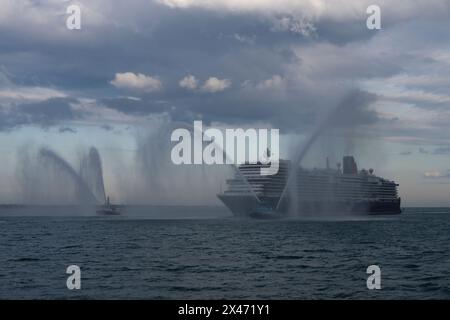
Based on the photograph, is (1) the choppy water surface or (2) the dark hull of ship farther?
(2) the dark hull of ship

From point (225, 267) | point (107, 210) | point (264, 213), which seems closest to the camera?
point (225, 267)

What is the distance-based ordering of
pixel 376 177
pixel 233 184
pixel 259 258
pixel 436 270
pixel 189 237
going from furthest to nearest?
pixel 376 177 < pixel 233 184 < pixel 189 237 < pixel 259 258 < pixel 436 270

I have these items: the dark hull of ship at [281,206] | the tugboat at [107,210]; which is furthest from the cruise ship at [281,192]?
the tugboat at [107,210]

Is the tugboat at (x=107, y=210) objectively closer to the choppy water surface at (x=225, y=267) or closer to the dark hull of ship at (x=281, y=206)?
the dark hull of ship at (x=281, y=206)

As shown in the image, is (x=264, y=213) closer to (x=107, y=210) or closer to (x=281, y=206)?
(x=281, y=206)

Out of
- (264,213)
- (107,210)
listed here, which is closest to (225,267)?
(264,213)

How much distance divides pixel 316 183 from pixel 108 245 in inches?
2208

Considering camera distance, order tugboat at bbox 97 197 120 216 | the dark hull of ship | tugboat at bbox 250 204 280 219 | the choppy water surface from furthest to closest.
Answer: tugboat at bbox 97 197 120 216
the dark hull of ship
tugboat at bbox 250 204 280 219
the choppy water surface

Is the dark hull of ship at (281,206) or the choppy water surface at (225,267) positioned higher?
the dark hull of ship at (281,206)

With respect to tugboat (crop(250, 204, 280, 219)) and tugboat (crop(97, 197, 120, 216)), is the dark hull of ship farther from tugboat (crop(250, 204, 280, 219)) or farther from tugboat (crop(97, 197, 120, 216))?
tugboat (crop(97, 197, 120, 216))

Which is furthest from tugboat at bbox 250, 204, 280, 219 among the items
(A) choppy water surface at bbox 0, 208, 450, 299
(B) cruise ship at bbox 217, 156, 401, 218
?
(A) choppy water surface at bbox 0, 208, 450, 299
